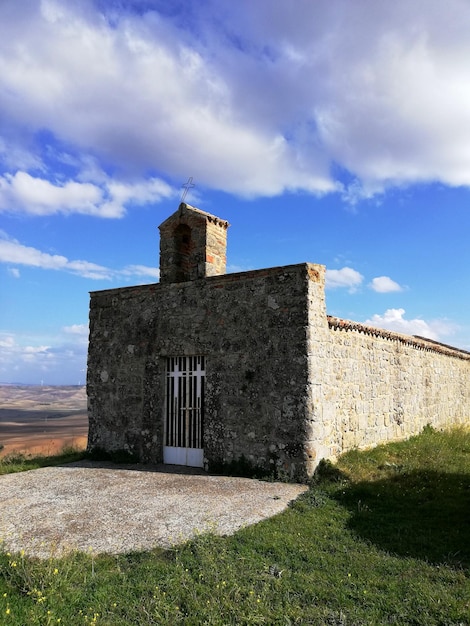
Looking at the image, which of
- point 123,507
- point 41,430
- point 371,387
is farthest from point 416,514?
point 41,430

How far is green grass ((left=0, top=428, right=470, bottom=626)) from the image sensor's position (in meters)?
3.85

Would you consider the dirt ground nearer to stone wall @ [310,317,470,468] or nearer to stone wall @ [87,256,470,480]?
stone wall @ [87,256,470,480]

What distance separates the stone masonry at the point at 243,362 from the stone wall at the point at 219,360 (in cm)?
2

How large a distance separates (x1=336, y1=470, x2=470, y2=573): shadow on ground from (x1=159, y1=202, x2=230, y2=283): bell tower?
213 inches

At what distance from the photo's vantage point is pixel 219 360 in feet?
30.7

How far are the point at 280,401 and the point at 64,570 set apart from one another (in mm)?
4835

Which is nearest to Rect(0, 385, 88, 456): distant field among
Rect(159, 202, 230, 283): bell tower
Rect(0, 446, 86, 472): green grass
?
Rect(0, 446, 86, 472): green grass

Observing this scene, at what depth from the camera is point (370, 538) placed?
5.56 m

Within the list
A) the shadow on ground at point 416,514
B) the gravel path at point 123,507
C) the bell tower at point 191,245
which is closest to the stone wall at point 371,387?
the shadow on ground at point 416,514

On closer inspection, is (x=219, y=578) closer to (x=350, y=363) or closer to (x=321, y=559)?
(x=321, y=559)

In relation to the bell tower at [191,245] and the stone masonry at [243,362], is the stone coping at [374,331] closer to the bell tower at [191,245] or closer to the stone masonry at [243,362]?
the stone masonry at [243,362]

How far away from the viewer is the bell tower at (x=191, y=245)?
401 inches

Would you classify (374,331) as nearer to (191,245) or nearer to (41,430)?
(191,245)

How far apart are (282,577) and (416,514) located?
9.31ft
